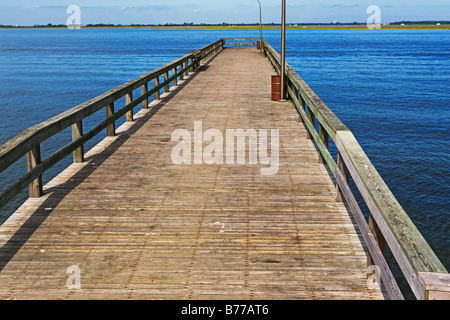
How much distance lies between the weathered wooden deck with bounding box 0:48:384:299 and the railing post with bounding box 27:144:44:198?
0.14 m

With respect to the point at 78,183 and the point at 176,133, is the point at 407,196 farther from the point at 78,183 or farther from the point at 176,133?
the point at 78,183

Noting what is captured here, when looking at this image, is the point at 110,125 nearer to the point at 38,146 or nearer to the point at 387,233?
the point at 38,146

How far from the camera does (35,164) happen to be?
279 inches

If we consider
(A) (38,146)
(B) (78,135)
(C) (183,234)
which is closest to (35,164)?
(A) (38,146)

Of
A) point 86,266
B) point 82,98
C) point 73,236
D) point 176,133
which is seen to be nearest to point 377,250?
point 86,266

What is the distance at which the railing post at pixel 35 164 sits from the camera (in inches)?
277

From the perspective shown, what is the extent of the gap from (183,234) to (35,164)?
7.83 ft

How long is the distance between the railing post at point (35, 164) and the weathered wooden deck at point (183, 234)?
0.45ft

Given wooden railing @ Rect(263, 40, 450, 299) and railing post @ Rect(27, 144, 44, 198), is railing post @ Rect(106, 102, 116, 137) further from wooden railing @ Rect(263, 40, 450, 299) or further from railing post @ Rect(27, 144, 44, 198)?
wooden railing @ Rect(263, 40, 450, 299)

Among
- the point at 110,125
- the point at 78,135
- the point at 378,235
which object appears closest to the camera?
the point at 378,235

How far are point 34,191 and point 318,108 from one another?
476 cm

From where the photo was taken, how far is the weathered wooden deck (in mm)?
5035

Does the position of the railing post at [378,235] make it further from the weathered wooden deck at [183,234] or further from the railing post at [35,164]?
the railing post at [35,164]

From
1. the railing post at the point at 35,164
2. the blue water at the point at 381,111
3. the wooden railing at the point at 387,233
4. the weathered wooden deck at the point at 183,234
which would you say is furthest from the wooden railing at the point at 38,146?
the blue water at the point at 381,111
